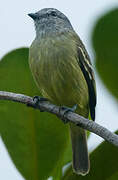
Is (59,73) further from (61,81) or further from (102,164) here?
(102,164)

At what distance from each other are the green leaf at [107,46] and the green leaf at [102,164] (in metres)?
0.27

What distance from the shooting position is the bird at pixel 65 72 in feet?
9.50

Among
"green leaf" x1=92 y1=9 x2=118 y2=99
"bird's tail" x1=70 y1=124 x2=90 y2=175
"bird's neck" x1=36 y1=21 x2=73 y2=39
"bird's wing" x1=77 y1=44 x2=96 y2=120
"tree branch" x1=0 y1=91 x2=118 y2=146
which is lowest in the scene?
"bird's tail" x1=70 y1=124 x2=90 y2=175

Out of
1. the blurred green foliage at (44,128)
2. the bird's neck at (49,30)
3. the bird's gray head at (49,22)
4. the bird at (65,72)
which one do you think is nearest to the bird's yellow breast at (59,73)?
the bird at (65,72)

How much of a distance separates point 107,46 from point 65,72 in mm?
1528

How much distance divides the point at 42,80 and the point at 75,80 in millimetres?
292

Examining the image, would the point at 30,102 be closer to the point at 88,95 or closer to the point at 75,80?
the point at 75,80

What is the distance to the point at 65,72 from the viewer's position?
9.57 feet

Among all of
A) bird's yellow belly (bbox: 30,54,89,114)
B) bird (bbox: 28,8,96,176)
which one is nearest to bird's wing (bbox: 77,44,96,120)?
bird (bbox: 28,8,96,176)

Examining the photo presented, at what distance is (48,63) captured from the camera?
2887 mm

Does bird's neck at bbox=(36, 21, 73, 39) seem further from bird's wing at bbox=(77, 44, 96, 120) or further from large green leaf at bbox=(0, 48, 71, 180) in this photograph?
large green leaf at bbox=(0, 48, 71, 180)

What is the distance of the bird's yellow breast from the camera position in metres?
2.88

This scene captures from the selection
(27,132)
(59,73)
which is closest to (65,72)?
(59,73)

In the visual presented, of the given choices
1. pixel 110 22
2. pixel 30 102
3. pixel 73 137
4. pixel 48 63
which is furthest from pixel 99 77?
pixel 73 137
